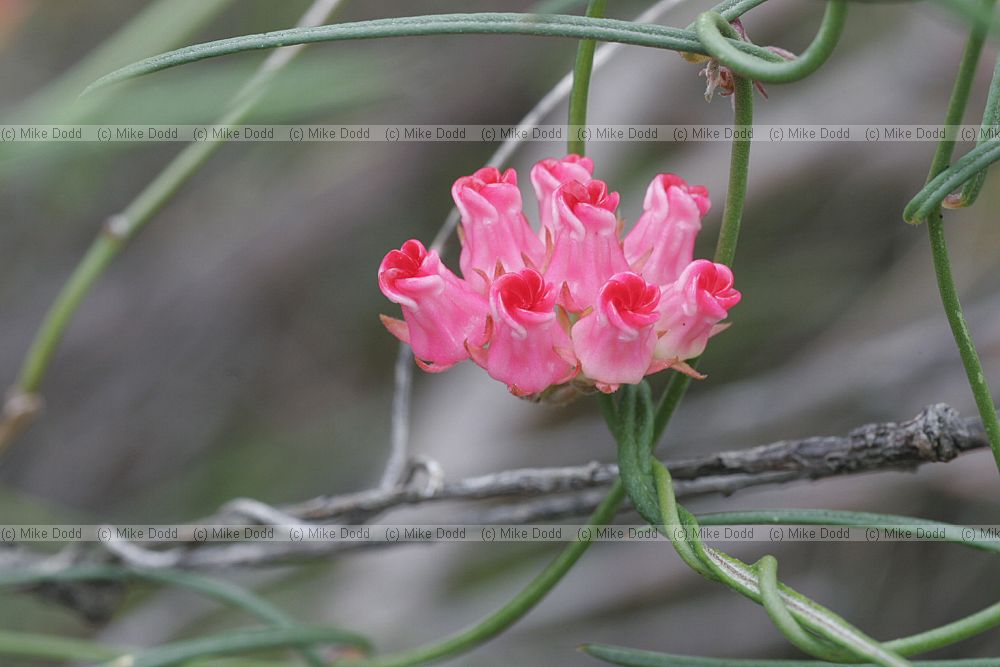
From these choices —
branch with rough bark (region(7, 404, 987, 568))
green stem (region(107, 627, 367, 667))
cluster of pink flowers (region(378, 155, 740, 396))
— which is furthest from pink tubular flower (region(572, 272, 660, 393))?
green stem (region(107, 627, 367, 667))

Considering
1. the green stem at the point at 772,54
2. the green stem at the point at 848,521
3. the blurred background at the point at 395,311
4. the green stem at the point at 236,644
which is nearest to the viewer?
the green stem at the point at 772,54

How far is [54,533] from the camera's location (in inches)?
40.8

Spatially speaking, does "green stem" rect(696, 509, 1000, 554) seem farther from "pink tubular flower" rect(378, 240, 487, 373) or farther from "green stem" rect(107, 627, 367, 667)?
"green stem" rect(107, 627, 367, 667)

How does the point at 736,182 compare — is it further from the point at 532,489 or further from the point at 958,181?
the point at 532,489

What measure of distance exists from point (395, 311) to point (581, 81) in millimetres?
1066

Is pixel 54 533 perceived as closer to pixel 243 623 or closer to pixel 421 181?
pixel 243 623

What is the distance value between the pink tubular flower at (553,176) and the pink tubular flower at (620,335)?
0.20 ft

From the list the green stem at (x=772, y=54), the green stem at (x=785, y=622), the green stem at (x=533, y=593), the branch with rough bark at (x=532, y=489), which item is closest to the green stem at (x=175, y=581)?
the branch with rough bark at (x=532, y=489)

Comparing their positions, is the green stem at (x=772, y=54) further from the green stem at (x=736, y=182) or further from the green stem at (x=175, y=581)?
the green stem at (x=175, y=581)

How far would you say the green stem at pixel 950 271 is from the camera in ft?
1.28

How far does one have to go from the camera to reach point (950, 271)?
0.41 m

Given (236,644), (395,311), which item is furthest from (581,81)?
(395,311)

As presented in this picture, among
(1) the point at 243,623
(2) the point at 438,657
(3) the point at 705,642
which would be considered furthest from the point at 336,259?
(2) the point at 438,657

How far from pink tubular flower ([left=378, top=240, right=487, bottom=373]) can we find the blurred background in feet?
0.99
